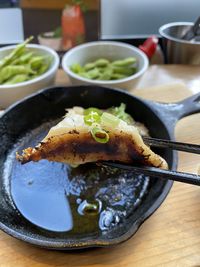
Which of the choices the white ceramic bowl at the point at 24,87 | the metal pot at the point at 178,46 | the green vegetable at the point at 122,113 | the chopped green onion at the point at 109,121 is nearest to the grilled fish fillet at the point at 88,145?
the chopped green onion at the point at 109,121

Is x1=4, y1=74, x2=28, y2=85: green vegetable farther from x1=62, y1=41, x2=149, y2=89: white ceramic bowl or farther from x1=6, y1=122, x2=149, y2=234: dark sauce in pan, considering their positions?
x1=6, y1=122, x2=149, y2=234: dark sauce in pan

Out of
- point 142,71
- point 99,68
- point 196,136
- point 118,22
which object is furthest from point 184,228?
point 118,22

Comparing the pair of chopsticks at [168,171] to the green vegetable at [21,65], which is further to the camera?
the green vegetable at [21,65]

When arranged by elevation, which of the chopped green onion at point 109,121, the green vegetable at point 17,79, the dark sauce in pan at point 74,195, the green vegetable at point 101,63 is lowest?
the dark sauce in pan at point 74,195

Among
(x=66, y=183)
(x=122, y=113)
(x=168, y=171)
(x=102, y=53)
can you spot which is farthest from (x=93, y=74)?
(x=168, y=171)

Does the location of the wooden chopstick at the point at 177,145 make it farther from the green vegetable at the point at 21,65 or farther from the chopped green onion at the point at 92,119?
the green vegetable at the point at 21,65

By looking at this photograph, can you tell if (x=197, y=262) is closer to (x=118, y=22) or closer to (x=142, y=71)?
(x=142, y=71)

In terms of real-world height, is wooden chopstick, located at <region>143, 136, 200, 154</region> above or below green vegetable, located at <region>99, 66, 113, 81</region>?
above

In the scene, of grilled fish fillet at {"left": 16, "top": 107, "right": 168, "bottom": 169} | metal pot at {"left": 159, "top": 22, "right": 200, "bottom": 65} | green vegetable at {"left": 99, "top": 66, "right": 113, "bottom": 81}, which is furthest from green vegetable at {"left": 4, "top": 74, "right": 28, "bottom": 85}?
metal pot at {"left": 159, "top": 22, "right": 200, "bottom": 65}
